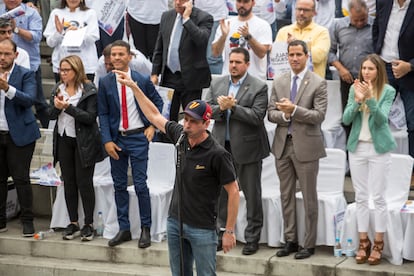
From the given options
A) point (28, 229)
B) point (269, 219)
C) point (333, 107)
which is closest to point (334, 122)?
point (333, 107)

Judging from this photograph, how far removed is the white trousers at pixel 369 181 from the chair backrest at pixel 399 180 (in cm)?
39

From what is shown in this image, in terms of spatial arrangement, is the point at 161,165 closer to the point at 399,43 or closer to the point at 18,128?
the point at 18,128

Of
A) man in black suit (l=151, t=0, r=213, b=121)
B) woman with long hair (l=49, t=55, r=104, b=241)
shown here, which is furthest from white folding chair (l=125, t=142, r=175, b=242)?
man in black suit (l=151, t=0, r=213, b=121)

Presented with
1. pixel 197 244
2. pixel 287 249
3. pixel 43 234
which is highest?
pixel 197 244

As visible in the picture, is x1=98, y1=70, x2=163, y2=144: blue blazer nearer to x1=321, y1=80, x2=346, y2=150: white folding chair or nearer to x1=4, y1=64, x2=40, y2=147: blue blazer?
x1=4, y1=64, x2=40, y2=147: blue blazer

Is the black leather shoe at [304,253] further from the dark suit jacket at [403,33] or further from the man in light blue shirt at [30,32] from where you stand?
the man in light blue shirt at [30,32]

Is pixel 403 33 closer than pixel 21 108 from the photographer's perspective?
Yes

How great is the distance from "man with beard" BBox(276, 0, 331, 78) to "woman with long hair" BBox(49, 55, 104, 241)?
7.96 feet

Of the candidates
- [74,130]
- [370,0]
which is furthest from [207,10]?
[74,130]

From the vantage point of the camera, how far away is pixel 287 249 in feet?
34.4

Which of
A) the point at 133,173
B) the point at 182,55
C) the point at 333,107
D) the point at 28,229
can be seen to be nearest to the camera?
the point at 133,173

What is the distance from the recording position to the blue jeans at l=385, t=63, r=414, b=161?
36.7 feet

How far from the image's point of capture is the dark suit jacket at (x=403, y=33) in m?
11.2

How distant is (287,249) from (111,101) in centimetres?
243
